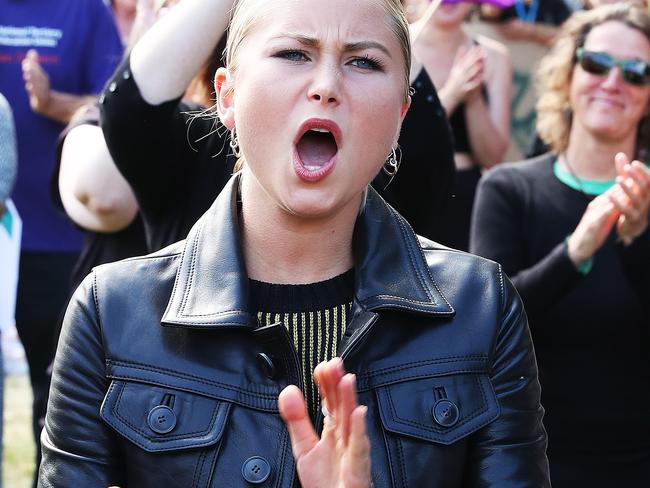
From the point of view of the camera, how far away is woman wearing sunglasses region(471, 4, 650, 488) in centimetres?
400

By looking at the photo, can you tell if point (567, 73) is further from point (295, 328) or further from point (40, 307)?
point (295, 328)

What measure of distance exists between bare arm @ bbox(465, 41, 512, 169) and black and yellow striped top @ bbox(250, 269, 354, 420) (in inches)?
118

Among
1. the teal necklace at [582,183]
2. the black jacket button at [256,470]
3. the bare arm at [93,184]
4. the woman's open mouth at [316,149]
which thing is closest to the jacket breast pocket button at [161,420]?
the black jacket button at [256,470]

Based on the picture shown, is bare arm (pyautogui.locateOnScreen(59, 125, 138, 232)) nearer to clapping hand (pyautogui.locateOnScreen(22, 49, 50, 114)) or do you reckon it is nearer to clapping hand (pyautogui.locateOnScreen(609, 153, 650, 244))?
clapping hand (pyautogui.locateOnScreen(609, 153, 650, 244))

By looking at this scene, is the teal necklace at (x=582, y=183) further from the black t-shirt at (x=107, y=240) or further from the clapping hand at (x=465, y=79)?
the black t-shirt at (x=107, y=240)

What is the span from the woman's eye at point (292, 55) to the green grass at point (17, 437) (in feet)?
14.3

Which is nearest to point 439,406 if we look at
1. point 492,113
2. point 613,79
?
point 613,79

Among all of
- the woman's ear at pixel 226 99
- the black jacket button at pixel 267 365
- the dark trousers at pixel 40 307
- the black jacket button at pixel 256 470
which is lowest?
the dark trousers at pixel 40 307

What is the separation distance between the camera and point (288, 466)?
220 cm

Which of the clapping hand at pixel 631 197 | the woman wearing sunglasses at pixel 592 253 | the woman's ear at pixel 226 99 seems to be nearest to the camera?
the woman's ear at pixel 226 99

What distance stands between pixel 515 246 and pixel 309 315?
2018mm

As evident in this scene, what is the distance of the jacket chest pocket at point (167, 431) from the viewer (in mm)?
2191

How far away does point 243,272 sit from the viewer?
2.36m

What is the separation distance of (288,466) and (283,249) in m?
0.44
